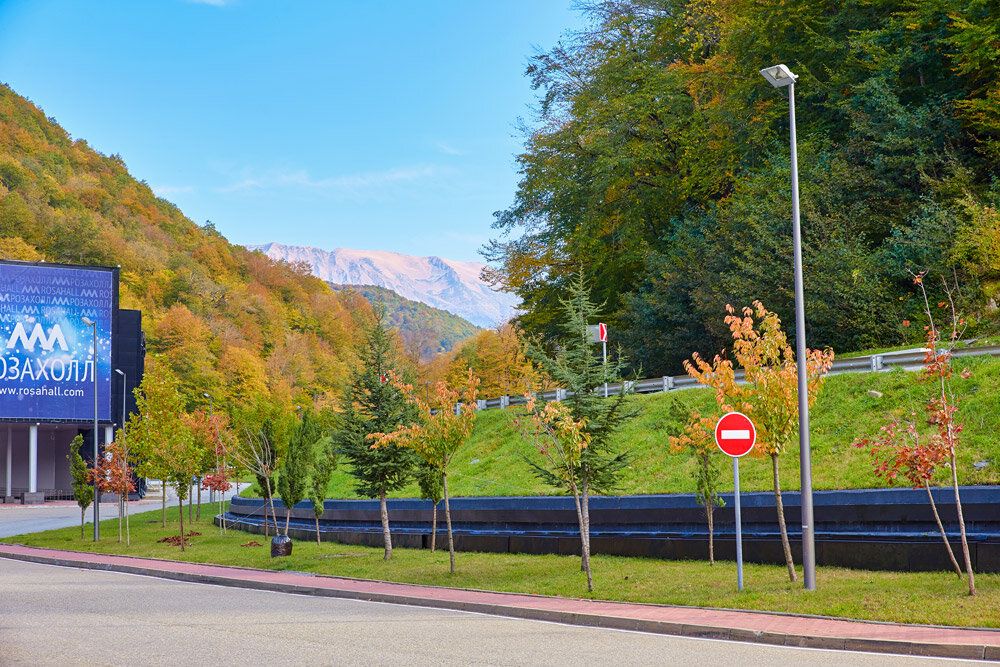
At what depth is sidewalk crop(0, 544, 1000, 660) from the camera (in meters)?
10.3

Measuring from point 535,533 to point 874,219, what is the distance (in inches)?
717

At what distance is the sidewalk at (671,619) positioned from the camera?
33.8ft

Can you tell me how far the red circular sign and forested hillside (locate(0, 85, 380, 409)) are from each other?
81515 millimetres

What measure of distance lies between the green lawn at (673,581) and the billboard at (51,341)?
36623mm

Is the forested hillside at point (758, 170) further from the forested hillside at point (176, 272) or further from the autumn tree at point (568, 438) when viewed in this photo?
the forested hillside at point (176, 272)

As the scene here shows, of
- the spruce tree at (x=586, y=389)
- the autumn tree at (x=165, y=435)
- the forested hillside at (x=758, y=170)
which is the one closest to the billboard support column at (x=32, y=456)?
the autumn tree at (x=165, y=435)

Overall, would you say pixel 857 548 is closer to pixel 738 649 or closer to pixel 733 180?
pixel 738 649

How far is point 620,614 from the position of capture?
13273mm

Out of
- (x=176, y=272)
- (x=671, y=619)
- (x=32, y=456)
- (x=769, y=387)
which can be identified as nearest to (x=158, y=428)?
(x=769, y=387)

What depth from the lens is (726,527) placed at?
63.9 feet

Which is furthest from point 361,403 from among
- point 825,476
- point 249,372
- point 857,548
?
point 249,372

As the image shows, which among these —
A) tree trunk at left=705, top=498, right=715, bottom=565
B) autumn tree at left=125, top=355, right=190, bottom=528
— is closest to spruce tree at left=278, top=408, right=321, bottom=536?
autumn tree at left=125, top=355, right=190, bottom=528

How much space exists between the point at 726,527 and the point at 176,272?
10389 cm

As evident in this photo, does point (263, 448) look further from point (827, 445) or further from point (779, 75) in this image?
point (779, 75)
